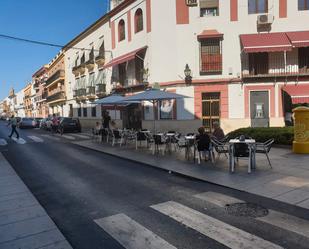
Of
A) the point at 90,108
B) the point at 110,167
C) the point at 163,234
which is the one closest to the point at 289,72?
the point at 110,167

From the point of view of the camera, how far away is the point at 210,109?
20.5 metres

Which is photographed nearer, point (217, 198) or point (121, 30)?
point (217, 198)

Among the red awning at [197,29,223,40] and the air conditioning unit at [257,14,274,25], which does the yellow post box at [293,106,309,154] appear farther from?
Answer: the red awning at [197,29,223,40]

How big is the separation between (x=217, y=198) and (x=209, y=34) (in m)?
14.9

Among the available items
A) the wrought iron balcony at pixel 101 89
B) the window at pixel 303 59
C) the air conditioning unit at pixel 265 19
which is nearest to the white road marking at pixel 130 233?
the air conditioning unit at pixel 265 19

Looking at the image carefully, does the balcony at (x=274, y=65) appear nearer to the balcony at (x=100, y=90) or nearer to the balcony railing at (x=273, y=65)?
the balcony railing at (x=273, y=65)

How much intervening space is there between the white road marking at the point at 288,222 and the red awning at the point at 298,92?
14.4 meters

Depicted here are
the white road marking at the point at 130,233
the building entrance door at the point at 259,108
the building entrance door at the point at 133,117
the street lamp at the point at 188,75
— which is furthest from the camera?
the building entrance door at the point at 133,117

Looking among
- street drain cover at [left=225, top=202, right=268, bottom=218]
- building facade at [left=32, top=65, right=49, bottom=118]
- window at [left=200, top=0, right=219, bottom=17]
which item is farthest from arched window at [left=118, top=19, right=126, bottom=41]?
building facade at [left=32, top=65, right=49, bottom=118]

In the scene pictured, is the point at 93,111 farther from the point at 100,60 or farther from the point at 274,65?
the point at 274,65

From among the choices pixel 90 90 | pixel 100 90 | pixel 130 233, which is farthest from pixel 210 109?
pixel 90 90

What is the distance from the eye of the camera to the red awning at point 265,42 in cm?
1831

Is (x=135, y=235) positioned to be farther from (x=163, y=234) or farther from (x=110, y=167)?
(x=110, y=167)

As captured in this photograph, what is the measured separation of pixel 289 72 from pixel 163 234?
16974mm
